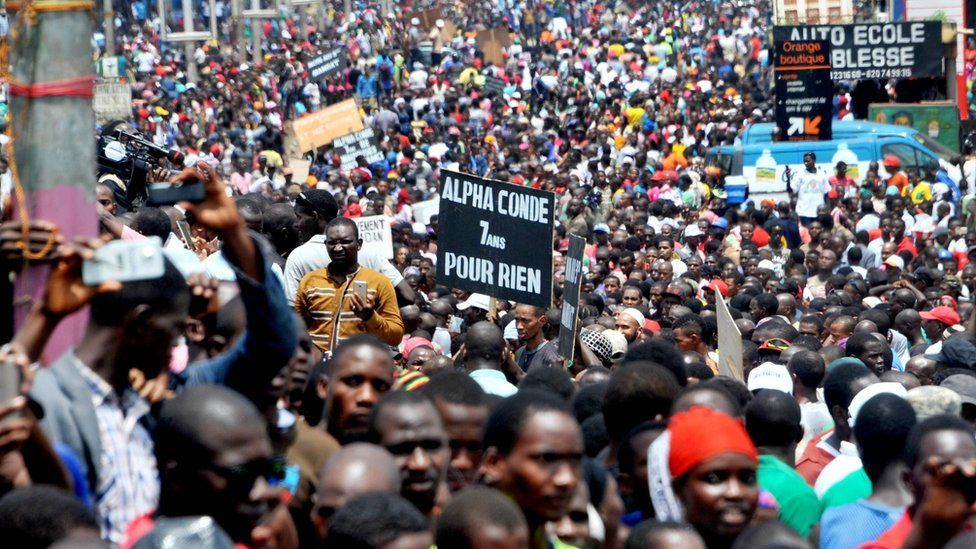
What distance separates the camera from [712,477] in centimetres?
423

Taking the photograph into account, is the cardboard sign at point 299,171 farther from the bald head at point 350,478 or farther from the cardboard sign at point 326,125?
the bald head at point 350,478

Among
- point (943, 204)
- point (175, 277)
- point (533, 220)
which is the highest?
point (175, 277)

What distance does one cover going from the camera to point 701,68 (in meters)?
36.4

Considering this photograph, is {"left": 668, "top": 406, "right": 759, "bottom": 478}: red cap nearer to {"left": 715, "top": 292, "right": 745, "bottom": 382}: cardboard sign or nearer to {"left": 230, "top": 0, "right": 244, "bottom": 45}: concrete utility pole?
{"left": 715, "top": 292, "right": 745, "bottom": 382}: cardboard sign

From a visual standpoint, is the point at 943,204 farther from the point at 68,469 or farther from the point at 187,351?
the point at 68,469

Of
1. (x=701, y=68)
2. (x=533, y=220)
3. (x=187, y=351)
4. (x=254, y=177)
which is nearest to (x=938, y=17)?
(x=701, y=68)

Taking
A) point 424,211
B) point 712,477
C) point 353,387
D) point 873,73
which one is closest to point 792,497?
point 712,477

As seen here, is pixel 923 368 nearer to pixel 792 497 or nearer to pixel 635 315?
pixel 635 315

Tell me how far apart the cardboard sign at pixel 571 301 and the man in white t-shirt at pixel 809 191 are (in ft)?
38.1


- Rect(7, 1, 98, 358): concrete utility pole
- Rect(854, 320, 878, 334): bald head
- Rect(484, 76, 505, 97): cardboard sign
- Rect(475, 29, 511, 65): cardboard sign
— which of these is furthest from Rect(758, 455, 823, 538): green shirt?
Rect(475, 29, 511, 65): cardboard sign

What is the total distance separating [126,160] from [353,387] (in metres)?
3.78

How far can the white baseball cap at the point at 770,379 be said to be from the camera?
7172mm

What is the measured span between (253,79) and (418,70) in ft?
11.4

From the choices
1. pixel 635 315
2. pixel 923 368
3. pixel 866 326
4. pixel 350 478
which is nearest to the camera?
pixel 350 478
